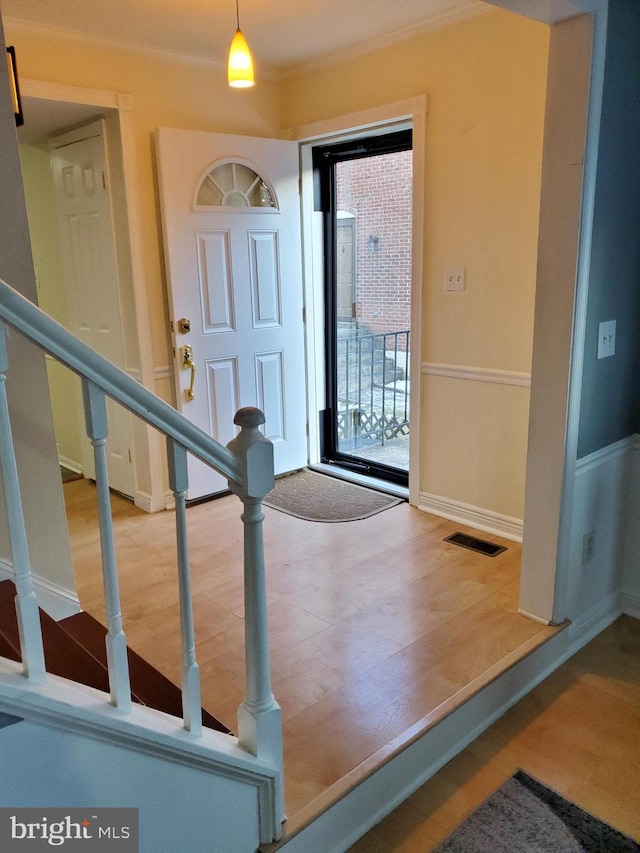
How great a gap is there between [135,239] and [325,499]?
1735mm

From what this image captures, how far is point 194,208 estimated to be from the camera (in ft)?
11.1

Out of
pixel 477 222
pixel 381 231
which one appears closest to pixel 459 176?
pixel 477 222

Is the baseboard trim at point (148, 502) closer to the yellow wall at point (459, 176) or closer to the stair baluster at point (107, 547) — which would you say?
the yellow wall at point (459, 176)

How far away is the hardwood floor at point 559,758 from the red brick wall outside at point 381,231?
2.29 m

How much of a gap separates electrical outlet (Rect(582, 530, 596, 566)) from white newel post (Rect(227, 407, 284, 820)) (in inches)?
56.9

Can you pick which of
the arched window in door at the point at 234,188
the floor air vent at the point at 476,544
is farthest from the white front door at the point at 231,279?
the floor air vent at the point at 476,544

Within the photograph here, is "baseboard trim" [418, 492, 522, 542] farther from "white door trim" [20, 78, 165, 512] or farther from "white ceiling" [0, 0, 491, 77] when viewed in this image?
"white ceiling" [0, 0, 491, 77]

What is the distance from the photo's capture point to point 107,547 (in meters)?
1.17

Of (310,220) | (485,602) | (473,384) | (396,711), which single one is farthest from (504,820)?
(310,220)

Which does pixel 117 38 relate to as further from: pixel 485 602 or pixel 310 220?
pixel 485 602

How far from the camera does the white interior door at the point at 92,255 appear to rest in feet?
11.2

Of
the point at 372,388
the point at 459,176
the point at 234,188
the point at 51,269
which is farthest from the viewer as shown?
the point at 372,388

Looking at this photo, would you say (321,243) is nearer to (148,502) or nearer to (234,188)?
(234,188)

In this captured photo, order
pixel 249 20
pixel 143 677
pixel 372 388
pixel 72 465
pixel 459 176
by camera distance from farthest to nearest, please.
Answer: pixel 372 388 → pixel 72 465 → pixel 459 176 → pixel 249 20 → pixel 143 677
